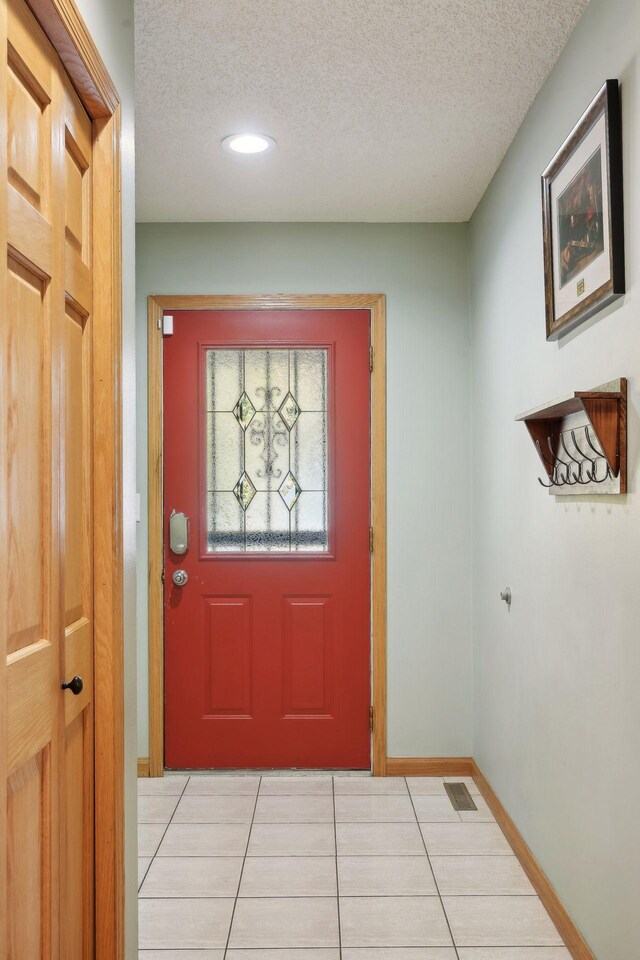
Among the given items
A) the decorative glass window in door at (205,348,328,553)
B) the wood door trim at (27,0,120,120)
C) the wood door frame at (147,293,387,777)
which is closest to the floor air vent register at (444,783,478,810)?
the wood door frame at (147,293,387,777)

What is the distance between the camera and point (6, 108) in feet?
3.72

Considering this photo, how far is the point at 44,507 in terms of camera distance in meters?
1.34

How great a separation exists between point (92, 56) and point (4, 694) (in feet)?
3.81

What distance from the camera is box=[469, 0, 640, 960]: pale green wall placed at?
1.76 m

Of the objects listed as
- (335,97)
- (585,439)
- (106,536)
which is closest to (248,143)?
(335,97)

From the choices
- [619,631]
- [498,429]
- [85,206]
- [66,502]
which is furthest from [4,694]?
[498,429]

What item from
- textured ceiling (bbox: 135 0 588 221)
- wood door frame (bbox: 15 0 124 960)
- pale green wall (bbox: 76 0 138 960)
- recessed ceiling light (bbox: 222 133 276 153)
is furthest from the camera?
recessed ceiling light (bbox: 222 133 276 153)

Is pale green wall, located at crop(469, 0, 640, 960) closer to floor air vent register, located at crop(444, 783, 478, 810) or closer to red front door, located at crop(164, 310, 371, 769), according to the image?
floor air vent register, located at crop(444, 783, 478, 810)

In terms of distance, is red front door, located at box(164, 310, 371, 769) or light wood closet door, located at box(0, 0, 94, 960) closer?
light wood closet door, located at box(0, 0, 94, 960)

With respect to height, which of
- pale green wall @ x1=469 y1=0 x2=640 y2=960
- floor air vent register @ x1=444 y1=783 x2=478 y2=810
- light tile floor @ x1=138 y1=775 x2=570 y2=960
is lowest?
floor air vent register @ x1=444 y1=783 x2=478 y2=810

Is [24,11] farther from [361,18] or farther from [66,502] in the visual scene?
[361,18]

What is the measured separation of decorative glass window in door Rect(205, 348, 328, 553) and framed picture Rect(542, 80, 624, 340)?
1.49 m

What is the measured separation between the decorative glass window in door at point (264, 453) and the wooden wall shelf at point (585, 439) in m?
1.40

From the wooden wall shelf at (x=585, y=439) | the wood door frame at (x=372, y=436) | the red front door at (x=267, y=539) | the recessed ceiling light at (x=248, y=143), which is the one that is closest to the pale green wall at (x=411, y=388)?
the wood door frame at (x=372, y=436)
